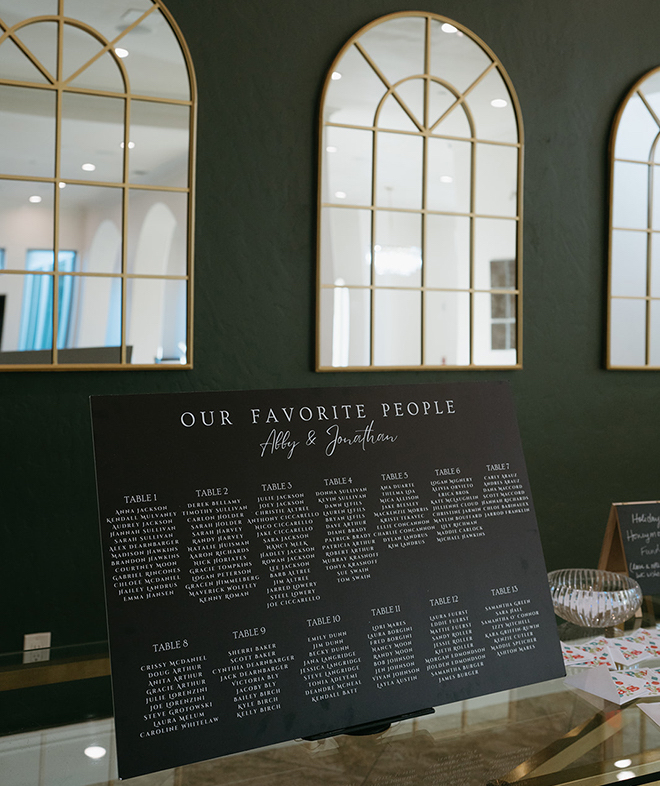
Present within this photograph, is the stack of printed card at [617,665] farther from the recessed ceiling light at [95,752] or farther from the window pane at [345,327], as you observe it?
the window pane at [345,327]

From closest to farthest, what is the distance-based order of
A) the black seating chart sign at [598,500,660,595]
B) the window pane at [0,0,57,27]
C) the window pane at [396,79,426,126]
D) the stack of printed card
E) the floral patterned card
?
the stack of printed card → the floral patterned card → the black seating chart sign at [598,500,660,595] → the window pane at [0,0,57,27] → the window pane at [396,79,426,126]

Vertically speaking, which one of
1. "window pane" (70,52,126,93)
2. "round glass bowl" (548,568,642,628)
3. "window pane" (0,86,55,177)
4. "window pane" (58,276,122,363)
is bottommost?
"round glass bowl" (548,568,642,628)

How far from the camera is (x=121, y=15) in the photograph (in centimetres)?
268

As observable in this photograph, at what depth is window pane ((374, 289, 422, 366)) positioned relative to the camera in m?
3.09

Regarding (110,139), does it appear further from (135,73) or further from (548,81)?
(548,81)

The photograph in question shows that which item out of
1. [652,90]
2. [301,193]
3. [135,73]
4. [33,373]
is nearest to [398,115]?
[301,193]

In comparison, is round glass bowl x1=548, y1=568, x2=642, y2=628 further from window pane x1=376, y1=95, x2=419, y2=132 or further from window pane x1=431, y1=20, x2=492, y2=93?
window pane x1=431, y1=20, x2=492, y2=93

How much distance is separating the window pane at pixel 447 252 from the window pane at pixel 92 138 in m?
→ 1.30

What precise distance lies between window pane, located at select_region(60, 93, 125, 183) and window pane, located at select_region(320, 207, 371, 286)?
83 centimetres

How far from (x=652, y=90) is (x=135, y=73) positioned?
7.97 ft

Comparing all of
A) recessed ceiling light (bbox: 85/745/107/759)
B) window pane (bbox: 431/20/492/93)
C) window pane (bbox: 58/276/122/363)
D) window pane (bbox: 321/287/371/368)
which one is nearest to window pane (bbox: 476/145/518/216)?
window pane (bbox: 431/20/492/93)

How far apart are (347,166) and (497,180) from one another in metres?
0.73

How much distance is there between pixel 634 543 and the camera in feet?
5.67

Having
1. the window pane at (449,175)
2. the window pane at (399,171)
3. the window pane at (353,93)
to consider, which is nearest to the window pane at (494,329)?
the window pane at (449,175)
